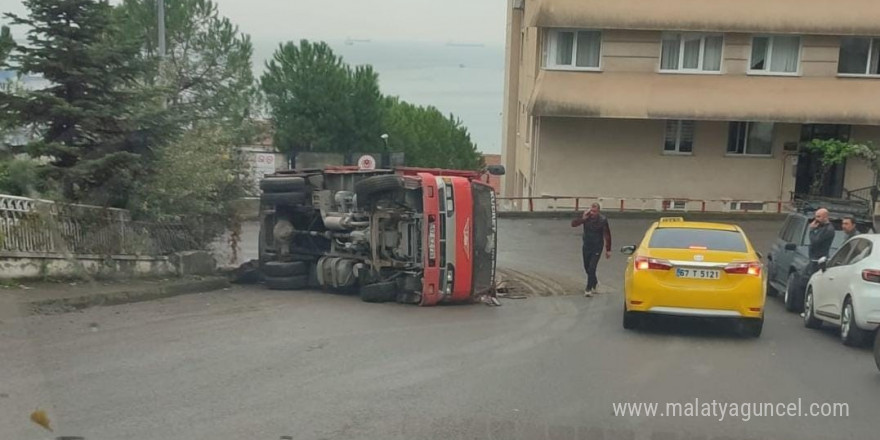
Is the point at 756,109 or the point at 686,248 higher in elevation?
the point at 756,109

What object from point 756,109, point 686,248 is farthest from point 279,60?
point 686,248

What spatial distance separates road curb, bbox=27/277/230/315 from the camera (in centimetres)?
1126

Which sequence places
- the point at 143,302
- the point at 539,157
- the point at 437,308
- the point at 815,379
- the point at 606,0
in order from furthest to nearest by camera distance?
the point at 539,157
the point at 606,0
the point at 437,308
the point at 143,302
the point at 815,379

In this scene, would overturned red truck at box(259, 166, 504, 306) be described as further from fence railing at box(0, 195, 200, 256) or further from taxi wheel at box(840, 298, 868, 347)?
taxi wheel at box(840, 298, 868, 347)

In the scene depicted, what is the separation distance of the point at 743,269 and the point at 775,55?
23.1m

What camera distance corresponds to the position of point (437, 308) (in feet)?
47.0

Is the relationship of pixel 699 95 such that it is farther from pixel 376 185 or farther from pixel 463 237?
pixel 376 185

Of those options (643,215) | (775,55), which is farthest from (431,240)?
(775,55)

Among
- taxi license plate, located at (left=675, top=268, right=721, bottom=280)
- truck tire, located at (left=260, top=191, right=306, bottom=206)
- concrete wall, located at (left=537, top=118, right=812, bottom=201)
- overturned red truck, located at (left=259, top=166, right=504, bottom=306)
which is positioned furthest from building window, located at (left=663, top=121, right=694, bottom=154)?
taxi license plate, located at (left=675, top=268, right=721, bottom=280)

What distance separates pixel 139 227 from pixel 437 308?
16.7ft

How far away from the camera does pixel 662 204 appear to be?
106 feet

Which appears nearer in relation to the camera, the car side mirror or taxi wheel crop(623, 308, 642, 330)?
taxi wheel crop(623, 308, 642, 330)

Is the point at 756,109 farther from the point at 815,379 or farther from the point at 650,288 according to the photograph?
the point at 815,379

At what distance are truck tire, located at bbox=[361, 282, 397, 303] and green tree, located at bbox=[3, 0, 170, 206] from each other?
4.13 m
